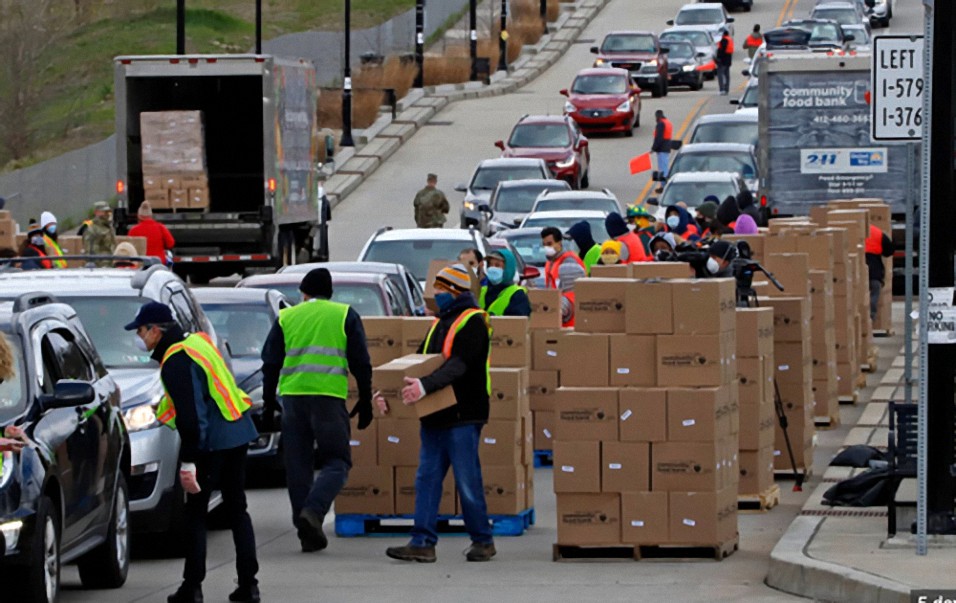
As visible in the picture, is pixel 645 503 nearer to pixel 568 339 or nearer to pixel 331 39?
pixel 568 339

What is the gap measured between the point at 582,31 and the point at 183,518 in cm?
6476

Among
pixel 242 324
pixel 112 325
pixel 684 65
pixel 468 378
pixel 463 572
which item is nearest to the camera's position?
pixel 463 572

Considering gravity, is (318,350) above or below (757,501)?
above

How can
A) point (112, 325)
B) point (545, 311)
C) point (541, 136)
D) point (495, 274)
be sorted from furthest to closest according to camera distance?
1. point (541, 136)
2. point (545, 311)
3. point (495, 274)
4. point (112, 325)

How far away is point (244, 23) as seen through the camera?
76688mm

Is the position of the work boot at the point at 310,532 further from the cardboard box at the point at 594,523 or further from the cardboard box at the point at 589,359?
the cardboard box at the point at 589,359

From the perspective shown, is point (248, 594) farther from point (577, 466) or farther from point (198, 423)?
point (577, 466)

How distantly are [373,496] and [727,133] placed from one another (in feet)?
101

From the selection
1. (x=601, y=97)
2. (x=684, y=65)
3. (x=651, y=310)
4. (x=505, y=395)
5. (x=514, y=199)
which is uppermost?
(x=684, y=65)

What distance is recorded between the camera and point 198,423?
11.9 metres

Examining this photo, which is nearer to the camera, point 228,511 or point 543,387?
point 228,511

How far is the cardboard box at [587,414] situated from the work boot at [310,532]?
163cm

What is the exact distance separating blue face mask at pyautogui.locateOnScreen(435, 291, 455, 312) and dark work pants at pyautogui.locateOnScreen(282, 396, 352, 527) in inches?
38.1

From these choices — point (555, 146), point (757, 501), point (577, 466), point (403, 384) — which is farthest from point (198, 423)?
point (555, 146)
